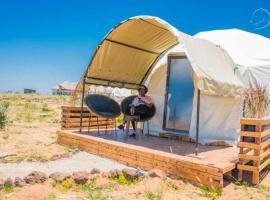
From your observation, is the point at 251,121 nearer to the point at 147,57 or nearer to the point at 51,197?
the point at 51,197

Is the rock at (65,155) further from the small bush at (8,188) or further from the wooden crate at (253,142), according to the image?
the wooden crate at (253,142)

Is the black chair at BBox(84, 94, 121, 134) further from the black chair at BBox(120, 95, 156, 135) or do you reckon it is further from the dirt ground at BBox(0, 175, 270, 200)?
the dirt ground at BBox(0, 175, 270, 200)

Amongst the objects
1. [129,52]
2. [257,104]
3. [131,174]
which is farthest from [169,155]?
[129,52]

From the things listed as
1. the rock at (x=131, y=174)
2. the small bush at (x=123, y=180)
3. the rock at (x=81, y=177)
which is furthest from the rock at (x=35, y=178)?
the rock at (x=131, y=174)

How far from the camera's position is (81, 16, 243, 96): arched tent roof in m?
6.22

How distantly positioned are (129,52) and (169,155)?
4.29 m

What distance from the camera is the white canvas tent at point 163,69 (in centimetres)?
648

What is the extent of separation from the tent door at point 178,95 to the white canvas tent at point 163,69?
7cm

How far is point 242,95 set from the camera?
7.61m

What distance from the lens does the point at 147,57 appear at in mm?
9945

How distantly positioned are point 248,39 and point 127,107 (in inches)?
175

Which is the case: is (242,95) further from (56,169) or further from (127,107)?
(56,169)

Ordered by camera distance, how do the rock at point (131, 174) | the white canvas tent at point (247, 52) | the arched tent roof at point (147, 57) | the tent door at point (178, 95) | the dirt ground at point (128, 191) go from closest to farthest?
the dirt ground at point (128, 191), the rock at point (131, 174), the arched tent roof at point (147, 57), the white canvas tent at point (247, 52), the tent door at point (178, 95)

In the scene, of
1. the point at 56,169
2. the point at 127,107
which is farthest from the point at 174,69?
the point at 56,169
